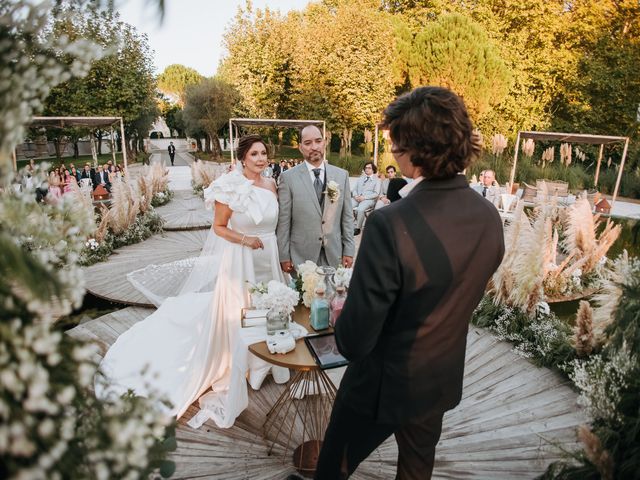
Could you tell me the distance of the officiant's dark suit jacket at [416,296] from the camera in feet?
4.56

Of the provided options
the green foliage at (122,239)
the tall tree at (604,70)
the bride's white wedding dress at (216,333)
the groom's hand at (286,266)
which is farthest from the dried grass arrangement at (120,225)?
the tall tree at (604,70)

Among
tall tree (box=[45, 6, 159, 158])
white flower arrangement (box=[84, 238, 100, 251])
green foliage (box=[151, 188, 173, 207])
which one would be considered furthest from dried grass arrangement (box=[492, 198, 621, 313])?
tall tree (box=[45, 6, 159, 158])

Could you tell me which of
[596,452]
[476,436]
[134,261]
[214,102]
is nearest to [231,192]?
[476,436]

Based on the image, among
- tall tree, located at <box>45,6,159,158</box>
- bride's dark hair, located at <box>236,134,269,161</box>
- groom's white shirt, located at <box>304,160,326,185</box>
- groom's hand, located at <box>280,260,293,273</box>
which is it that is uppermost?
tall tree, located at <box>45,6,159,158</box>

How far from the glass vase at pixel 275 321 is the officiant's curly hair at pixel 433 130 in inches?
56.0

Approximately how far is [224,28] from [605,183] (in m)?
22.2

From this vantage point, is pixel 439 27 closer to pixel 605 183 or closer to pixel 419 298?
pixel 605 183

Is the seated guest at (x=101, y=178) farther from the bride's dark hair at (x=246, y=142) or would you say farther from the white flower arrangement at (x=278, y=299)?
the white flower arrangement at (x=278, y=299)

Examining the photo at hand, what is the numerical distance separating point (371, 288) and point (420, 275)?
0.17 m

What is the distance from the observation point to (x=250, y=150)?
11.9ft

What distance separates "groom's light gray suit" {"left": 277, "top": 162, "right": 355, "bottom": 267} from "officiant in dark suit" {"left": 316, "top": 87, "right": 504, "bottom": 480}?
226cm

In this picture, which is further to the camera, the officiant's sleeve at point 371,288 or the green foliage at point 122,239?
the green foliage at point 122,239

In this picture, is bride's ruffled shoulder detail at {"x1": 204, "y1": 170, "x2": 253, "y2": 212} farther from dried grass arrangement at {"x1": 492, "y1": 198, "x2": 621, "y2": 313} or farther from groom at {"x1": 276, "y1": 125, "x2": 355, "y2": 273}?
dried grass arrangement at {"x1": 492, "y1": 198, "x2": 621, "y2": 313}

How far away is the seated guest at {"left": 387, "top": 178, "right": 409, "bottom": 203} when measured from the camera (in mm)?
1684
